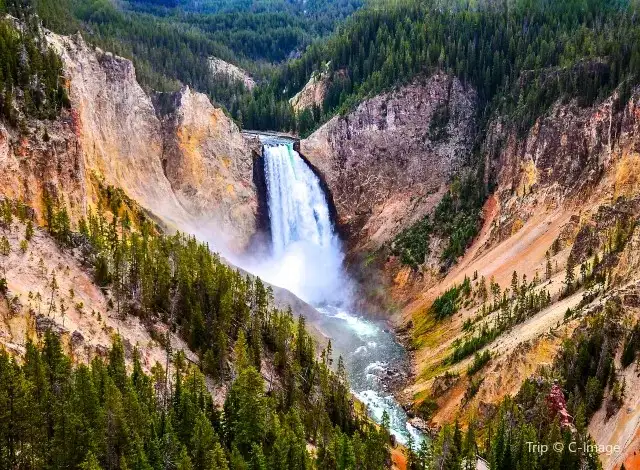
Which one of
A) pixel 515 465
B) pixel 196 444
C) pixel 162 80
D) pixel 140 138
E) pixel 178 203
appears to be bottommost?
pixel 515 465

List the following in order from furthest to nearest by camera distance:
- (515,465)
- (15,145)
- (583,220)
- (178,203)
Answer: (178,203) → (583,220) → (15,145) → (515,465)

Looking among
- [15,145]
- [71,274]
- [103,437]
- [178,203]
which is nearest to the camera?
[103,437]

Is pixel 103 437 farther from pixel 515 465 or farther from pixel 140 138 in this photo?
pixel 140 138

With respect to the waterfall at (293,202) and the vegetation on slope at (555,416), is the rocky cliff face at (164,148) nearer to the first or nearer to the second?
the waterfall at (293,202)

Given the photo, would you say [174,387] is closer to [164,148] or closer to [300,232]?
[164,148]

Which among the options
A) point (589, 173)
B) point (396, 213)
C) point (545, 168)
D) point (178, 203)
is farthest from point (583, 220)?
point (178, 203)

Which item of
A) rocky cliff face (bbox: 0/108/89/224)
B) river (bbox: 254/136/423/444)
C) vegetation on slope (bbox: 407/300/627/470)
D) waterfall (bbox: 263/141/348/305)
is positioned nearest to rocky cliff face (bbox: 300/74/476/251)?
waterfall (bbox: 263/141/348/305)

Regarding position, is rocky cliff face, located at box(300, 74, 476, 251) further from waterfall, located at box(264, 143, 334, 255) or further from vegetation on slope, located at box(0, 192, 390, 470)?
vegetation on slope, located at box(0, 192, 390, 470)

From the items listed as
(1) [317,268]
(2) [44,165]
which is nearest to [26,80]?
(2) [44,165]
